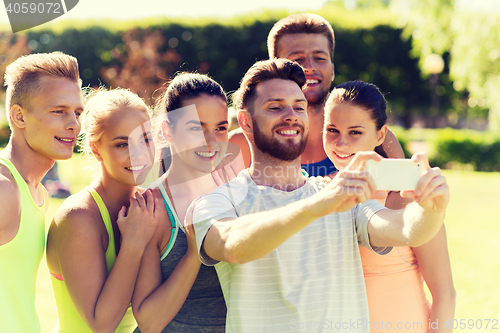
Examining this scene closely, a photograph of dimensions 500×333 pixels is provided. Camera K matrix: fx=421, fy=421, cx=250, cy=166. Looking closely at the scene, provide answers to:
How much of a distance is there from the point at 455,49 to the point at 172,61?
12.3 m

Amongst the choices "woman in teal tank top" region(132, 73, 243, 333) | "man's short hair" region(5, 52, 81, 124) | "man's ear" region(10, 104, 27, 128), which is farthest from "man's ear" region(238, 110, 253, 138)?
"man's ear" region(10, 104, 27, 128)

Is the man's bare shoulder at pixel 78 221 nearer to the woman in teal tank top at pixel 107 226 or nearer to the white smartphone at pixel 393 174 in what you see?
the woman in teal tank top at pixel 107 226

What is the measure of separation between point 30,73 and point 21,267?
114cm

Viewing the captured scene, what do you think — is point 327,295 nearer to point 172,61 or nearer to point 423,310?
point 423,310

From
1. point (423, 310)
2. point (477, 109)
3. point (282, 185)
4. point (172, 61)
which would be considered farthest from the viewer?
point (477, 109)

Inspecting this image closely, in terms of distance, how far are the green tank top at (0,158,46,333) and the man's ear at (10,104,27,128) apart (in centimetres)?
24

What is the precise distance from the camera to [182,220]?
96.7 inches

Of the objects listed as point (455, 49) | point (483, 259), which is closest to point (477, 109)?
point (455, 49)

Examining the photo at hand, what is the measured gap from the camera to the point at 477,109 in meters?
24.1

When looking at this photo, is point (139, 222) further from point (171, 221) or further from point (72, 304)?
point (72, 304)

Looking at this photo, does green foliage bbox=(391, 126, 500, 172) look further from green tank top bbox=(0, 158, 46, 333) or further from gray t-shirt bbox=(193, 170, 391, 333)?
green tank top bbox=(0, 158, 46, 333)

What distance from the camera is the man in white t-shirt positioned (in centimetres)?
182

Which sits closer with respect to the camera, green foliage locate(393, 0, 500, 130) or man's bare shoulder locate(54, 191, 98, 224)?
man's bare shoulder locate(54, 191, 98, 224)

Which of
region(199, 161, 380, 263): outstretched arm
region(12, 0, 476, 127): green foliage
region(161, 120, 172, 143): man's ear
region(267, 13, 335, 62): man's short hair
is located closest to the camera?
region(199, 161, 380, 263): outstretched arm
